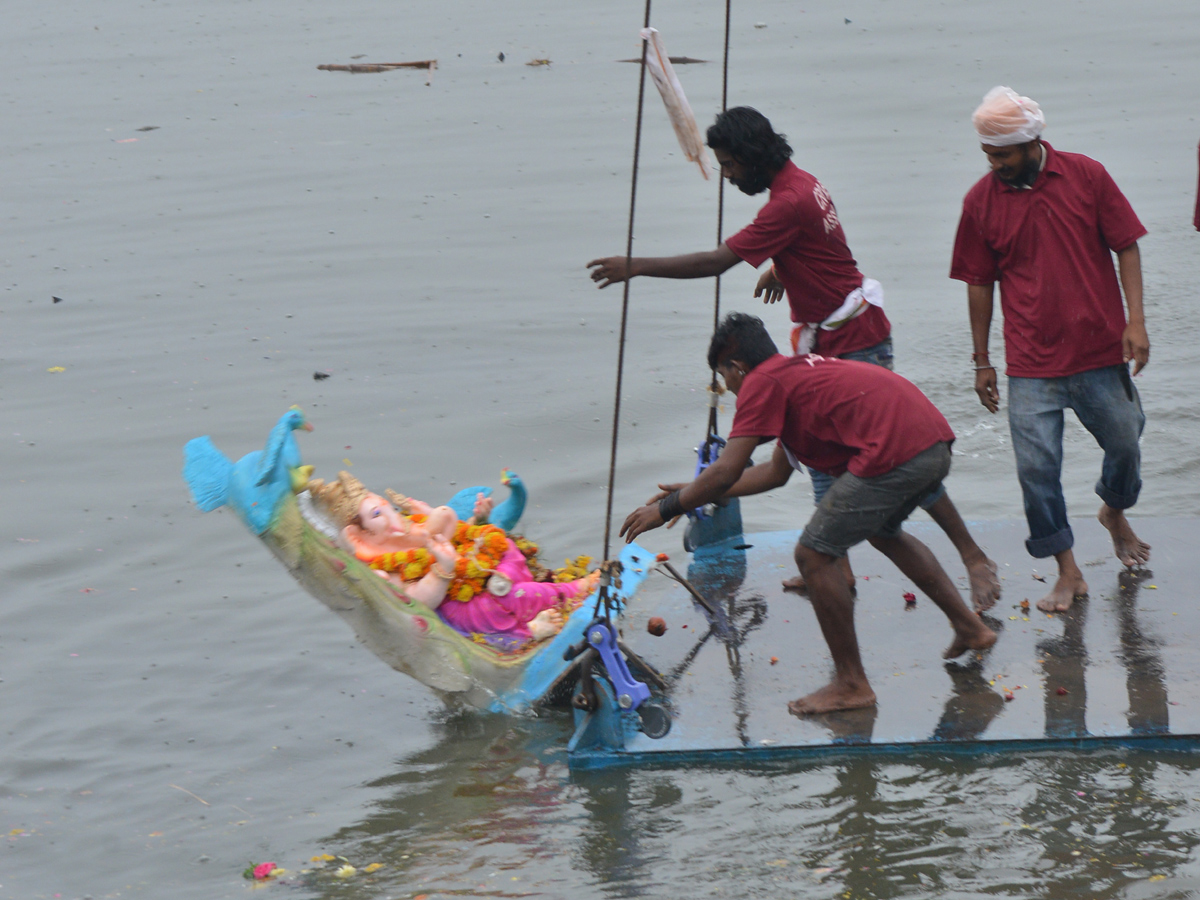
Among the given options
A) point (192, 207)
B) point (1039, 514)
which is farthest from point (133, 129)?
point (1039, 514)

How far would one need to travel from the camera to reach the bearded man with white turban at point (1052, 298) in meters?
5.03

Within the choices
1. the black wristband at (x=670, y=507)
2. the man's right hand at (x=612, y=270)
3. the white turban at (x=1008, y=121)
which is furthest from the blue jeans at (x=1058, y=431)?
the man's right hand at (x=612, y=270)

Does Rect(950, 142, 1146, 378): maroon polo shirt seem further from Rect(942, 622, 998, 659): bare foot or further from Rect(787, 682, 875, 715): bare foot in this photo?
Rect(787, 682, 875, 715): bare foot

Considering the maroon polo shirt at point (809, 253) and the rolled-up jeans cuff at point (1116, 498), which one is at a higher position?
the maroon polo shirt at point (809, 253)

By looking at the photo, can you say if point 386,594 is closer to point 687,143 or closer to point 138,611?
point 687,143

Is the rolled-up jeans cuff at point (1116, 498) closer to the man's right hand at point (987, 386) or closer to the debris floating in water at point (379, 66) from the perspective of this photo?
the man's right hand at point (987, 386)

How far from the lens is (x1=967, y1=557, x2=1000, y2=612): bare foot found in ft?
17.1

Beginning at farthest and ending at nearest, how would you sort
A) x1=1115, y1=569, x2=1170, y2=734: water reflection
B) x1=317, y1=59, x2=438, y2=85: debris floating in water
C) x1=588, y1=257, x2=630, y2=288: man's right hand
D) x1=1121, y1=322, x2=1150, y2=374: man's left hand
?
x1=317, y1=59, x2=438, y2=85: debris floating in water
x1=1121, y1=322, x2=1150, y2=374: man's left hand
x1=588, y1=257, x2=630, y2=288: man's right hand
x1=1115, y1=569, x2=1170, y2=734: water reflection

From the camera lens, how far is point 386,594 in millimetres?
5168

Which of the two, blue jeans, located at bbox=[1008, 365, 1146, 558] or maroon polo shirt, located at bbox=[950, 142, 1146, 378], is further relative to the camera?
blue jeans, located at bbox=[1008, 365, 1146, 558]

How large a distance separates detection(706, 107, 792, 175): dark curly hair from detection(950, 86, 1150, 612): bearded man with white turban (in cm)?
77

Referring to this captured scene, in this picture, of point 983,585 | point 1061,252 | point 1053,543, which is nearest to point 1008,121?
point 1061,252

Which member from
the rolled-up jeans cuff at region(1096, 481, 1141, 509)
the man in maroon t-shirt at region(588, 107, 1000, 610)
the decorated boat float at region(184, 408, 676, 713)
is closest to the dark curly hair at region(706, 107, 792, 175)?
the man in maroon t-shirt at region(588, 107, 1000, 610)

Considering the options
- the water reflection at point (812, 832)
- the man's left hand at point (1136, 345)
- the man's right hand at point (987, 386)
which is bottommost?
the water reflection at point (812, 832)
